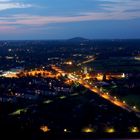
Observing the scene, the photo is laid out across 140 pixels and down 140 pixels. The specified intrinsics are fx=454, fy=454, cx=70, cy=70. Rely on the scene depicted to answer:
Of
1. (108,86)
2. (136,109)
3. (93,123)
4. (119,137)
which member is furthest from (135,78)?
(119,137)

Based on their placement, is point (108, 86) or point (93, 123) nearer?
point (93, 123)

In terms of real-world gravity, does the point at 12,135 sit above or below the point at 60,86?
above

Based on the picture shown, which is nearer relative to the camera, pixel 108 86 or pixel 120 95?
pixel 120 95

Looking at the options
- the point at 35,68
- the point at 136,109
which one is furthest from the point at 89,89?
the point at 35,68

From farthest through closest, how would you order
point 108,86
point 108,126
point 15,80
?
point 15,80
point 108,86
point 108,126

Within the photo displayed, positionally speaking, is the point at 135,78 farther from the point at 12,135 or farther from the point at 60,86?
the point at 12,135

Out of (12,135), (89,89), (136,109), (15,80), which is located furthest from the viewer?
(15,80)

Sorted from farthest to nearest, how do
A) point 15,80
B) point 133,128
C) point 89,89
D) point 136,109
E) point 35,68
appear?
point 35,68 → point 15,80 → point 89,89 → point 136,109 → point 133,128

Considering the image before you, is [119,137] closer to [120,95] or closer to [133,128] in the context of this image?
[133,128]

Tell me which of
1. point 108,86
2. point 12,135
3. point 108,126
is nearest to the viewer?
point 12,135
